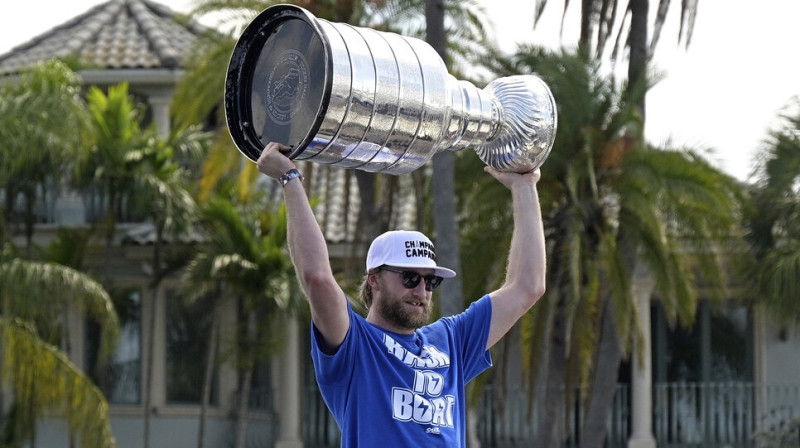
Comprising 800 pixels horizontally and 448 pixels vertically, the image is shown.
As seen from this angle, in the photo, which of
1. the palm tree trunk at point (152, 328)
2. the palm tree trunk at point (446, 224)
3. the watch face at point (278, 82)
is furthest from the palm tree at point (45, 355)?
the watch face at point (278, 82)

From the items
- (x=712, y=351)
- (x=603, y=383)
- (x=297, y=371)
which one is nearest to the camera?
(x=603, y=383)

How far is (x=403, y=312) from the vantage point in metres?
5.00

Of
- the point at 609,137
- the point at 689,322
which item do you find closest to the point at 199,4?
the point at 609,137

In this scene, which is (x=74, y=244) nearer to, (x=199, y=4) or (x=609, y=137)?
(x=199, y=4)

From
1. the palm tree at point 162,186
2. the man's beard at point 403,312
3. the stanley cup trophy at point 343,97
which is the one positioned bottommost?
the man's beard at point 403,312

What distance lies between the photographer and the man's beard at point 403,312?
16.4ft

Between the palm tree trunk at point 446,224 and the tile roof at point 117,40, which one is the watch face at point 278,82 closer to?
the palm tree trunk at point 446,224

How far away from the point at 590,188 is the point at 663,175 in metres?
0.80

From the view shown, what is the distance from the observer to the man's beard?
5004 millimetres

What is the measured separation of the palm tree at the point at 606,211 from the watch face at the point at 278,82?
34.5ft

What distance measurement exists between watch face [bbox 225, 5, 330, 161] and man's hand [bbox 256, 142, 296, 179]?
0.09 ft

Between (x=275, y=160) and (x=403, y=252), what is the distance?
634 millimetres

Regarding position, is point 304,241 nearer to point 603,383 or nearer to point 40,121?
point 40,121

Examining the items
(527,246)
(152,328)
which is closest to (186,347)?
(152,328)
